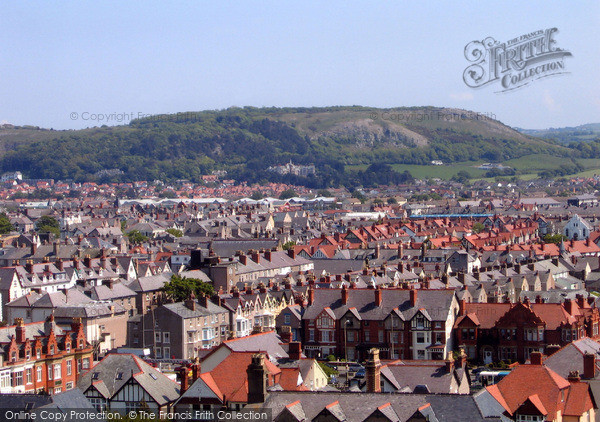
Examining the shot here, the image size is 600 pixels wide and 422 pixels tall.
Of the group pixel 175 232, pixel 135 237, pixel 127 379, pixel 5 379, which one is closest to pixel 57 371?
pixel 5 379

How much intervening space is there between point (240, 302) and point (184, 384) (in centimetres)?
2769

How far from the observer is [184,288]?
229 ft

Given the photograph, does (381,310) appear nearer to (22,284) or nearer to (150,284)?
(150,284)

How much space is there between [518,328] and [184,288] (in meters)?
22.9

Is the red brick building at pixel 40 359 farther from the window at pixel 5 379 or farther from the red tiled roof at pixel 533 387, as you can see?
the red tiled roof at pixel 533 387

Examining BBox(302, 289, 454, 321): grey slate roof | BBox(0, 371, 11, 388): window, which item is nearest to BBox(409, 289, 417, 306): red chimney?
BBox(302, 289, 454, 321): grey slate roof

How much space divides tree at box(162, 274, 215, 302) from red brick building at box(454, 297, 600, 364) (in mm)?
18618

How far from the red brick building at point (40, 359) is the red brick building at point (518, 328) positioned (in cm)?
1906

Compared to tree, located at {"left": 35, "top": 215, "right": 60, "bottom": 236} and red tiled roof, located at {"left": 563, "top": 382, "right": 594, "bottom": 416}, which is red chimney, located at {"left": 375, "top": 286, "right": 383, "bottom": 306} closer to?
red tiled roof, located at {"left": 563, "top": 382, "right": 594, "bottom": 416}

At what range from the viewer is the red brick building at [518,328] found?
179 ft

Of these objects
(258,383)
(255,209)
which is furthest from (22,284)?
(255,209)

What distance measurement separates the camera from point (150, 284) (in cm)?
7525

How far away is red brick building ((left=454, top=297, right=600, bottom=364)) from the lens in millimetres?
54625

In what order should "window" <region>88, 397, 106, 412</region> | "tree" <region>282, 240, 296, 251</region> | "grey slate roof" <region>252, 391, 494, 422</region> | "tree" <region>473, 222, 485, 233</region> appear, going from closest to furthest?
"grey slate roof" <region>252, 391, 494, 422</region>, "window" <region>88, 397, 106, 412</region>, "tree" <region>282, 240, 296, 251</region>, "tree" <region>473, 222, 485, 233</region>
